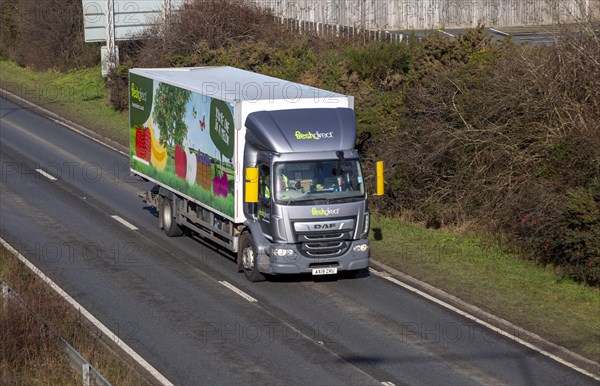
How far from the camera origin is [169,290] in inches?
849

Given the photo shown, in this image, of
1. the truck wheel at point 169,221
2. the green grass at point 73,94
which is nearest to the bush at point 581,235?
the truck wheel at point 169,221

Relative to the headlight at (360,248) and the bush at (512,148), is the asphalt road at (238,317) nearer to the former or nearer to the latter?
the headlight at (360,248)

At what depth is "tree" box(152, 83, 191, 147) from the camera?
24.5m

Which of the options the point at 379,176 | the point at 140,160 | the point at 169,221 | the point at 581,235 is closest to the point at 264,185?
the point at 379,176

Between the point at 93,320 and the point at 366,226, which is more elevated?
the point at 366,226

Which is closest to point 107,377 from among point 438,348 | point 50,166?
point 438,348

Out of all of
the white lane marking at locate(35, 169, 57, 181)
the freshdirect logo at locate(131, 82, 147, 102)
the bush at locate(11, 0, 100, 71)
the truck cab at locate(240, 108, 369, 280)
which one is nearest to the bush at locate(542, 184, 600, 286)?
the truck cab at locate(240, 108, 369, 280)

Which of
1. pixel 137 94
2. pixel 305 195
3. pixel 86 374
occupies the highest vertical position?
pixel 137 94

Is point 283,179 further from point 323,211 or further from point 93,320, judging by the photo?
point 93,320

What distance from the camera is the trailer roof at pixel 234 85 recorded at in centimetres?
2234

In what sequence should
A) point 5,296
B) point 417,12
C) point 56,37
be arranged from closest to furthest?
point 5,296 → point 417,12 → point 56,37

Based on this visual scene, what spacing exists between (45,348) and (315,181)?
7376 millimetres

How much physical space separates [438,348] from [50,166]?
20.9 metres

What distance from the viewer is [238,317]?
64.3 feet
